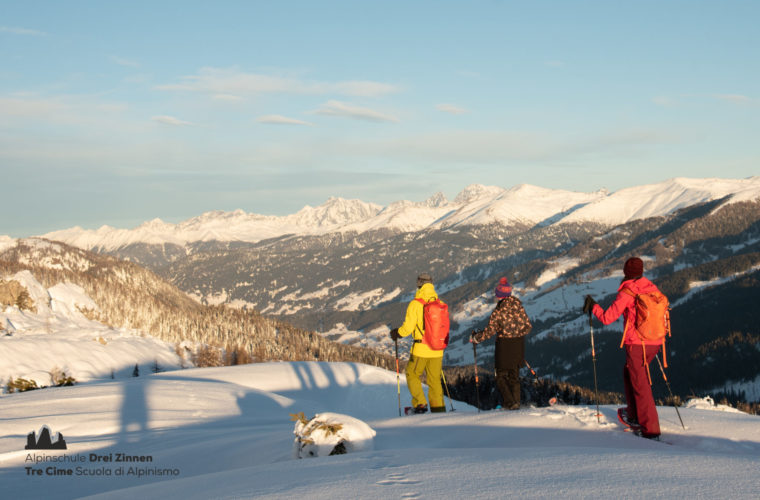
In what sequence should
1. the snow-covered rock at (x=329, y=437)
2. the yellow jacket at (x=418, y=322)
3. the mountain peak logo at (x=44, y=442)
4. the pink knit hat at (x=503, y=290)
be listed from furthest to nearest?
the yellow jacket at (x=418, y=322)
the pink knit hat at (x=503, y=290)
the mountain peak logo at (x=44, y=442)
the snow-covered rock at (x=329, y=437)

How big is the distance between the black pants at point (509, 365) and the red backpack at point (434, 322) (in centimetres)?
162

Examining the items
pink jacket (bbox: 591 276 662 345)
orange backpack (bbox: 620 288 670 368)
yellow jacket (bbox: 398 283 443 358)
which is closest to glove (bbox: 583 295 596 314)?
pink jacket (bbox: 591 276 662 345)

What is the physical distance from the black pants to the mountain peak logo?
10305mm

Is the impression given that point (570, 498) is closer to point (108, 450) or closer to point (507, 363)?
point (507, 363)

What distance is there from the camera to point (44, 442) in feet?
42.7

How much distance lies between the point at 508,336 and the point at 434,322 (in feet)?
6.71

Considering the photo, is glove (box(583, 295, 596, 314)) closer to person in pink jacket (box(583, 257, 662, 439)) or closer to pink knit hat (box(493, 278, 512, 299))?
person in pink jacket (box(583, 257, 662, 439))

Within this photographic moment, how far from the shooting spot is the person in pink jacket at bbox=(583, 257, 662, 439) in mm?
10477

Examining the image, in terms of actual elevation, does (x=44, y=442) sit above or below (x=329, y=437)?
below

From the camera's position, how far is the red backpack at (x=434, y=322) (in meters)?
15.1

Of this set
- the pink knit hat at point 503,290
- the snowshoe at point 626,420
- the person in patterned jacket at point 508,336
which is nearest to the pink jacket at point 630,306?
the snowshoe at point 626,420

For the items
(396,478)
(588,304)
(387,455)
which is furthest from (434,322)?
(396,478)

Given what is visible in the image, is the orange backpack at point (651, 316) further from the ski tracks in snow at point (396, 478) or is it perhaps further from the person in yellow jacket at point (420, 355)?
the ski tracks in snow at point (396, 478)

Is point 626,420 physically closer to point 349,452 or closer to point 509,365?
point 509,365
